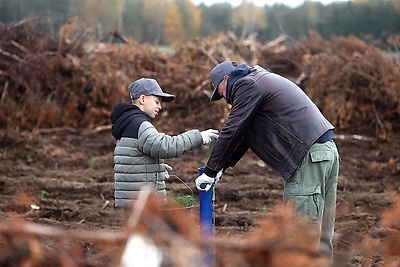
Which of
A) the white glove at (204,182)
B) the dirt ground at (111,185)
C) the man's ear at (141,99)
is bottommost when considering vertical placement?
the dirt ground at (111,185)

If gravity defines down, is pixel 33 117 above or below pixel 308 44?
below

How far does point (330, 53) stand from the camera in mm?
15234

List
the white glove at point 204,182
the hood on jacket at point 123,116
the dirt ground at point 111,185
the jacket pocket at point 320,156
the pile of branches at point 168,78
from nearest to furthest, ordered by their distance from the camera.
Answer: the jacket pocket at point 320,156 < the white glove at point 204,182 < the hood on jacket at point 123,116 < the dirt ground at point 111,185 < the pile of branches at point 168,78

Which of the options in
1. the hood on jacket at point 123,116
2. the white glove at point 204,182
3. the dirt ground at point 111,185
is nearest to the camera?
the white glove at point 204,182

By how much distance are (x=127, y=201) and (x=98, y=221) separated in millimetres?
2708

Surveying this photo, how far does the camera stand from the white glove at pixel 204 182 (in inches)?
190

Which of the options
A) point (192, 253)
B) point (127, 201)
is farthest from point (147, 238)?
point (127, 201)

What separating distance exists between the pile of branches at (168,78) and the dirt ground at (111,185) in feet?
2.72

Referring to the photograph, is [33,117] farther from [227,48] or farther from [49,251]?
[49,251]

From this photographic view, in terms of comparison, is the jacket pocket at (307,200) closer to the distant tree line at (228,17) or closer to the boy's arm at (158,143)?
the boy's arm at (158,143)

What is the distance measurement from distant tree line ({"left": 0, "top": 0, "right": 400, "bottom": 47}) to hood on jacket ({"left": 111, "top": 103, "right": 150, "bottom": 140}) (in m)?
24.9

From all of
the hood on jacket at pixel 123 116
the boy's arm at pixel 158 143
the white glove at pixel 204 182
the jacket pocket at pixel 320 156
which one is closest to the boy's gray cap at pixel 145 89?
the hood on jacket at pixel 123 116

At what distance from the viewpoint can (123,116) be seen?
5.05 metres

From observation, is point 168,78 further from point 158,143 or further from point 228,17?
point 228,17
